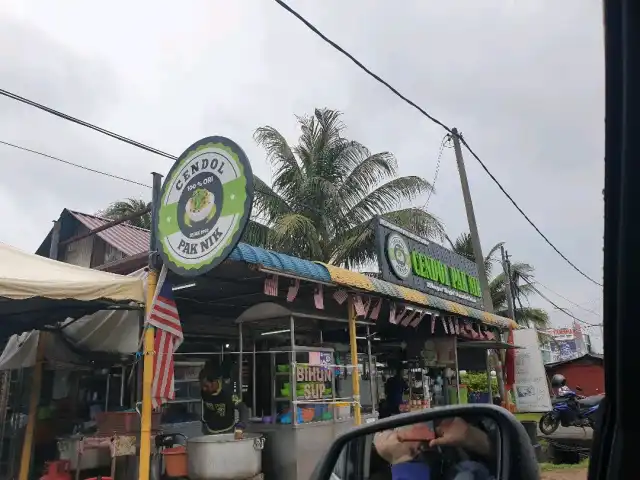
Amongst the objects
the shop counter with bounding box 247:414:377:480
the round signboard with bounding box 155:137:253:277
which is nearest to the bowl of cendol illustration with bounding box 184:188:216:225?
the round signboard with bounding box 155:137:253:277

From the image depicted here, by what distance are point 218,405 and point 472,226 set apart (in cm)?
969

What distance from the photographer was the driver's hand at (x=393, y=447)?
169 cm

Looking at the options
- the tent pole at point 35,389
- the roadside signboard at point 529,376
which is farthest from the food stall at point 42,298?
the roadside signboard at point 529,376

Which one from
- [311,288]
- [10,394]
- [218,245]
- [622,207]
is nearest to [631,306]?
[622,207]

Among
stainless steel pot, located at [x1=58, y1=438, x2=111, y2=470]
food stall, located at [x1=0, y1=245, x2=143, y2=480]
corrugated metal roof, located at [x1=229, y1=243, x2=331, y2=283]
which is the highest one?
corrugated metal roof, located at [x1=229, y1=243, x2=331, y2=283]

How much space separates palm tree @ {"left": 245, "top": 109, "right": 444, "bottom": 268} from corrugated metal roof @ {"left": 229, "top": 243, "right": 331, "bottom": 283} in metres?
9.62

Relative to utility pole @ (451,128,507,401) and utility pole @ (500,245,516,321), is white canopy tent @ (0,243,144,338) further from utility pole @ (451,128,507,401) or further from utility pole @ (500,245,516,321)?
utility pole @ (500,245,516,321)

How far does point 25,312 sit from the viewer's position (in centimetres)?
776

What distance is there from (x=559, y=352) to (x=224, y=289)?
47.1m

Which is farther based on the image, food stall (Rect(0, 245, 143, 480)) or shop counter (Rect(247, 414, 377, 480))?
shop counter (Rect(247, 414, 377, 480))

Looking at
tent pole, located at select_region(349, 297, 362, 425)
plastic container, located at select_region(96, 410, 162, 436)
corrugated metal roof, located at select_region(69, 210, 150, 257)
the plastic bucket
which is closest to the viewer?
the plastic bucket

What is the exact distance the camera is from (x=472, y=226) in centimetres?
1541

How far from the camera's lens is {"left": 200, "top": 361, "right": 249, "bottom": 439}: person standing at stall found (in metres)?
8.05

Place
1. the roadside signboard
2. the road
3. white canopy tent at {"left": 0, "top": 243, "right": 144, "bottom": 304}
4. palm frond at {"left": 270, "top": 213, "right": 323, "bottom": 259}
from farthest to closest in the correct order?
palm frond at {"left": 270, "top": 213, "right": 323, "bottom": 259}
the roadside signboard
the road
white canopy tent at {"left": 0, "top": 243, "right": 144, "bottom": 304}
